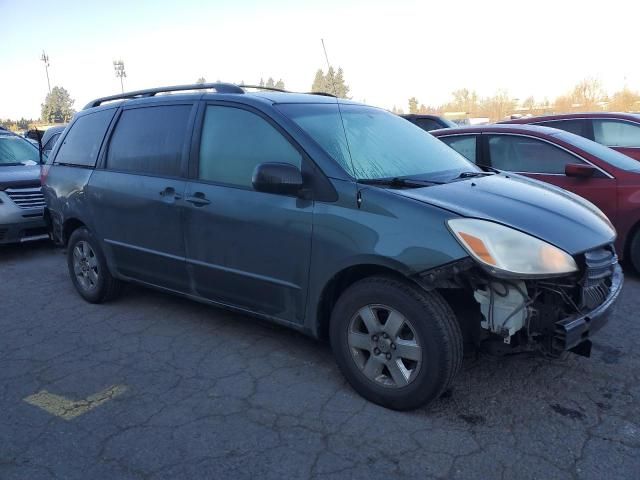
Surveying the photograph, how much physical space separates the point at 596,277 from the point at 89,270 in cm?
403

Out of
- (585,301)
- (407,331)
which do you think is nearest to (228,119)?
(407,331)

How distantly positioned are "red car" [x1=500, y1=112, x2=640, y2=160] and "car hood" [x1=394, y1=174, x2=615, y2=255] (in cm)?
389

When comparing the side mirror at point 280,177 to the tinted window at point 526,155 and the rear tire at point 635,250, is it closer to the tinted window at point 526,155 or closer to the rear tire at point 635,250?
the tinted window at point 526,155

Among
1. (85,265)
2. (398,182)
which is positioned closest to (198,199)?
(398,182)

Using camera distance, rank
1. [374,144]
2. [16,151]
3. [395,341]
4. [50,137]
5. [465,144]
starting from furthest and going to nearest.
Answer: [50,137] < [16,151] < [465,144] < [374,144] < [395,341]

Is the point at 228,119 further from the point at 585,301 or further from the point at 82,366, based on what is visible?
the point at 585,301

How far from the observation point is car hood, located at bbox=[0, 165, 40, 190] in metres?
6.83

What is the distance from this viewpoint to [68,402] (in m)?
3.22

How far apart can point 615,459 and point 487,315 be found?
850 millimetres

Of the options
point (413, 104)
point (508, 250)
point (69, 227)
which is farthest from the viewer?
point (413, 104)

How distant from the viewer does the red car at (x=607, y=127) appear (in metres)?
6.91

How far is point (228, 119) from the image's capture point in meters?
3.79

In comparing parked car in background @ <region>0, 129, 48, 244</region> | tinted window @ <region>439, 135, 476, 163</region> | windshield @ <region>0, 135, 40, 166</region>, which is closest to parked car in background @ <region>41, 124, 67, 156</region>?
windshield @ <region>0, 135, 40, 166</region>

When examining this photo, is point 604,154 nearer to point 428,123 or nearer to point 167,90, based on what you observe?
point 167,90
